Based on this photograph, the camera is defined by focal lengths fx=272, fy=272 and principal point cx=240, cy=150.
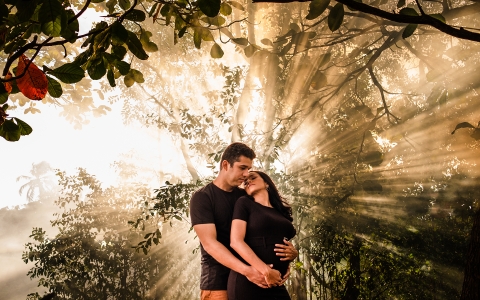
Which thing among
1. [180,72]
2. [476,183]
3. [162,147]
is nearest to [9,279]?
[162,147]

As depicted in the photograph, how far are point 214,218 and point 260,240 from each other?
0.45m

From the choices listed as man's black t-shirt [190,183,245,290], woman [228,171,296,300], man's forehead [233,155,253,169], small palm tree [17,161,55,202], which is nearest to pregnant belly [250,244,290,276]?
woman [228,171,296,300]

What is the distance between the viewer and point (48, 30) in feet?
3.08

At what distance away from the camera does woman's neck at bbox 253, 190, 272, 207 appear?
229cm

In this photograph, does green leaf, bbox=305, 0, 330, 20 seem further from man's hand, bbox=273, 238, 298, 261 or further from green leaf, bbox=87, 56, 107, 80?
man's hand, bbox=273, 238, 298, 261

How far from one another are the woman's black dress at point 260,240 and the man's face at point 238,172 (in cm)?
26

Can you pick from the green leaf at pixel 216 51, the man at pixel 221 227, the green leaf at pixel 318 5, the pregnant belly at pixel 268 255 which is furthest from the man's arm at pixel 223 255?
the green leaf at pixel 318 5

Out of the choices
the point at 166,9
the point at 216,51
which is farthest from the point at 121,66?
the point at 216,51

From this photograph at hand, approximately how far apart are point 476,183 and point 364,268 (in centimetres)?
500

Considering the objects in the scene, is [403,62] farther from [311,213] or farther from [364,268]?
[364,268]

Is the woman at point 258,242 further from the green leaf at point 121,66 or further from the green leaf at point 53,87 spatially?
the green leaf at point 53,87

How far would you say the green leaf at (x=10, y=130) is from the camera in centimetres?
107

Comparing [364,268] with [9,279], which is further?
[9,279]

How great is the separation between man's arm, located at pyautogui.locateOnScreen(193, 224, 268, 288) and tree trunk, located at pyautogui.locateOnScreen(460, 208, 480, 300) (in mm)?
1879
